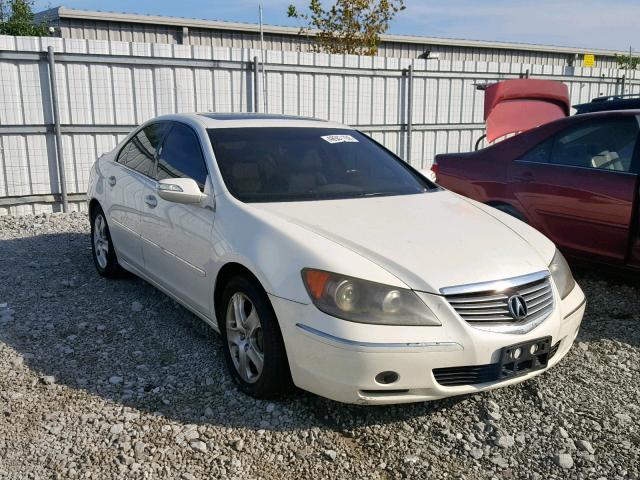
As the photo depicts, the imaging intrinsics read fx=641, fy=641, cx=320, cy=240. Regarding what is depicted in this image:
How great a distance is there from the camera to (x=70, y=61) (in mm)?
8250

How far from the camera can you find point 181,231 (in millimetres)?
3939

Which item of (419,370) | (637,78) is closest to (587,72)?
(637,78)

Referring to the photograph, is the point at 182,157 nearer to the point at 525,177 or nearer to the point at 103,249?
the point at 103,249

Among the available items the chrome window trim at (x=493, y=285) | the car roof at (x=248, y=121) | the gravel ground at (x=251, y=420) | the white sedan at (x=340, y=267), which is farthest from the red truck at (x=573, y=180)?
the chrome window trim at (x=493, y=285)

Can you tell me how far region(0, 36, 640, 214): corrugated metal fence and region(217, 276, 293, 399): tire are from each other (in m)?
5.82

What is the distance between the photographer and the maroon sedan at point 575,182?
4.73 meters

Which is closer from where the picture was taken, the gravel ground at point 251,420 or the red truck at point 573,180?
the gravel ground at point 251,420

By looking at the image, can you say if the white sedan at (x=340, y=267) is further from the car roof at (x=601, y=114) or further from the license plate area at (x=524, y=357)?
the car roof at (x=601, y=114)

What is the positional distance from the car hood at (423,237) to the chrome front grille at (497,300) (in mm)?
44

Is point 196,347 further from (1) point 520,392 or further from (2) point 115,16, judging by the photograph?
(2) point 115,16

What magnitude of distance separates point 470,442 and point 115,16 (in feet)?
53.9

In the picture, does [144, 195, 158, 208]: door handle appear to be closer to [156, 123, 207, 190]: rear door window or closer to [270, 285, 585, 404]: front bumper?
[156, 123, 207, 190]: rear door window

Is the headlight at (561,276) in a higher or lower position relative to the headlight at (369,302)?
lower

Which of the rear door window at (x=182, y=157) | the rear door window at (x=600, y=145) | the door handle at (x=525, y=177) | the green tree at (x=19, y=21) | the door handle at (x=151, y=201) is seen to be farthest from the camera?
the green tree at (x=19, y=21)
